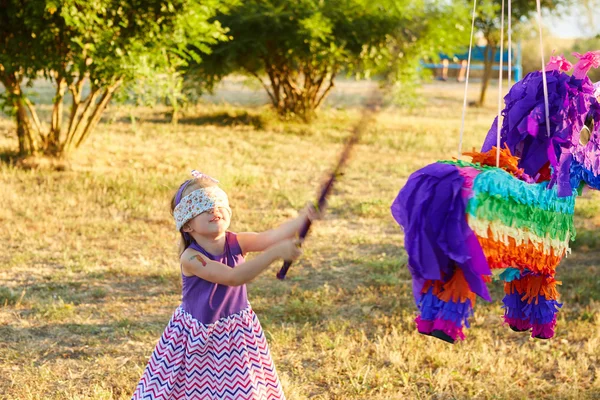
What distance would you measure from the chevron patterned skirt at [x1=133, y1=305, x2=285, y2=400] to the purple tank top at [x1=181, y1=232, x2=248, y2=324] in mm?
24

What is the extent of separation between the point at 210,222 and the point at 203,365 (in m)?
0.47

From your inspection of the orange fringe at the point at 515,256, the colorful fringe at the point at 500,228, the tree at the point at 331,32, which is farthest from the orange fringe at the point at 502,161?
the tree at the point at 331,32

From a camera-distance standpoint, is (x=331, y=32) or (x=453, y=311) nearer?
(x=453, y=311)

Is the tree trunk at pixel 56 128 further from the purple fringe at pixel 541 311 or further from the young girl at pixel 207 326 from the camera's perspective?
the purple fringe at pixel 541 311

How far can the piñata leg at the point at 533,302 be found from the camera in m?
2.51

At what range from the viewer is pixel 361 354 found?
3.75 m

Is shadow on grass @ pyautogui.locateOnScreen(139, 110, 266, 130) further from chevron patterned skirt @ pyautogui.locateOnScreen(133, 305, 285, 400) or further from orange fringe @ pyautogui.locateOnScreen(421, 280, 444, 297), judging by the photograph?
orange fringe @ pyautogui.locateOnScreen(421, 280, 444, 297)

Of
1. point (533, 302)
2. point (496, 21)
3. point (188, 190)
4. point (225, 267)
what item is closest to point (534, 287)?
point (533, 302)

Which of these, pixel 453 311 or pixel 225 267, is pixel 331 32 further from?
pixel 453 311

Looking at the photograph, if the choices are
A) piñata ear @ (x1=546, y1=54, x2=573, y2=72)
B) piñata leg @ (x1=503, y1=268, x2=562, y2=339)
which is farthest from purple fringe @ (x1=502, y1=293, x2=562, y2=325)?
piñata ear @ (x1=546, y1=54, x2=573, y2=72)

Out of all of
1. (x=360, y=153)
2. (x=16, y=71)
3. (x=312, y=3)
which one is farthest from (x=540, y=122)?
Result: (x=312, y=3)

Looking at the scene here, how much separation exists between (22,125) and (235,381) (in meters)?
6.28

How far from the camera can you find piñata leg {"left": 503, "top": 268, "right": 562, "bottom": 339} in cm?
251

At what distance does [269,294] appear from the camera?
4.62 metres
